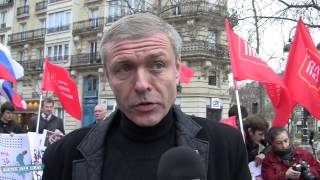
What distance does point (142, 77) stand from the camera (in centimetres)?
166

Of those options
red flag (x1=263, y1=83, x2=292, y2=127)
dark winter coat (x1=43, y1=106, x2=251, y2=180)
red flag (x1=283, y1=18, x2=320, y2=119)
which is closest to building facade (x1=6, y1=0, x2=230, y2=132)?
red flag (x1=283, y1=18, x2=320, y2=119)

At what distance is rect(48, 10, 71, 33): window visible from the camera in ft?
128

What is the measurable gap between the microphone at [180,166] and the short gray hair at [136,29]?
0.52 m

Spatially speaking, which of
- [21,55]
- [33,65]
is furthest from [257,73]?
[21,55]

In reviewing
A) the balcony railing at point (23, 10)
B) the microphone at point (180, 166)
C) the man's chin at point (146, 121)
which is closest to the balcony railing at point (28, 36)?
the balcony railing at point (23, 10)

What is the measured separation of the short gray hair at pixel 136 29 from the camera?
173cm

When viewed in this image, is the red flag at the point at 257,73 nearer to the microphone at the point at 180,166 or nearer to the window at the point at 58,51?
the microphone at the point at 180,166

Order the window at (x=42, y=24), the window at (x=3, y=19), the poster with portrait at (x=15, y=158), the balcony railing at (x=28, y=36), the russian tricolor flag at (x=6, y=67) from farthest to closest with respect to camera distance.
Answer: the window at (x=3, y=19)
the window at (x=42, y=24)
the balcony railing at (x=28, y=36)
the russian tricolor flag at (x=6, y=67)
the poster with portrait at (x=15, y=158)

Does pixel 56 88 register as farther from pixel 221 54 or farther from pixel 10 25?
pixel 10 25

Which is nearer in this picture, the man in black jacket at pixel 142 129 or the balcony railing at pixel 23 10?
the man in black jacket at pixel 142 129

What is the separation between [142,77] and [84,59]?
119 ft

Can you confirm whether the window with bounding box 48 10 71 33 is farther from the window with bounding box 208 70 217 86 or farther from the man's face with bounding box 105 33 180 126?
the man's face with bounding box 105 33 180 126

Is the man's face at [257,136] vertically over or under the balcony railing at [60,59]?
under

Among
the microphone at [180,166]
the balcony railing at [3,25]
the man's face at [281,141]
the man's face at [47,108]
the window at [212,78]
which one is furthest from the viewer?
the balcony railing at [3,25]
